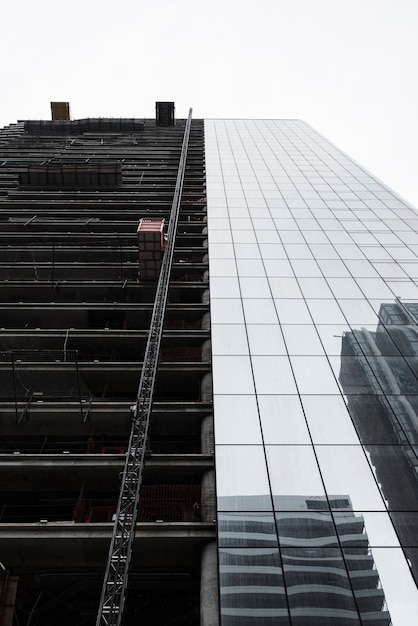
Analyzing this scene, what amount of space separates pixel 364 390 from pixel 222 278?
10.0 metres

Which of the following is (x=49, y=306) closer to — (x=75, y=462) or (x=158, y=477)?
(x=75, y=462)

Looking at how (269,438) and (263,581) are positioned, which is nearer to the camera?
(263,581)

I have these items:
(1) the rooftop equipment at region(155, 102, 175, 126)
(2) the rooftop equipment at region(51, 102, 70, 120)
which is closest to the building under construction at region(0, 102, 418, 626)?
(1) the rooftop equipment at region(155, 102, 175, 126)

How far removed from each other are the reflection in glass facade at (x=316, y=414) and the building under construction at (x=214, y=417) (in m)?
0.06

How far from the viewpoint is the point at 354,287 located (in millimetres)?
22891

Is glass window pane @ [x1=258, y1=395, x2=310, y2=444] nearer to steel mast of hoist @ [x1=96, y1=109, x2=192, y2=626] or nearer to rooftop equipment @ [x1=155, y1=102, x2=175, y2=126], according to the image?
steel mast of hoist @ [x1=96, y1=109, x2=192, y2=626]

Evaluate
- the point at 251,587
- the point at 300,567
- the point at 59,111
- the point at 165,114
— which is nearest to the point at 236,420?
the point at 300,567

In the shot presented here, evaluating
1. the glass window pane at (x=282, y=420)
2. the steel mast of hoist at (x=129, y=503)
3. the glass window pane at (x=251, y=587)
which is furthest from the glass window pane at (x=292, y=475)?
the steel mast of hoist at (x=129, y=503)

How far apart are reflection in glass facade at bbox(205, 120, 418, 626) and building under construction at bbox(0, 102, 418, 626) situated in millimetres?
61

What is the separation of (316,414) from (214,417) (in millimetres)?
3540

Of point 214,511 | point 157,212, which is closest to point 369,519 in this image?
point 214,511

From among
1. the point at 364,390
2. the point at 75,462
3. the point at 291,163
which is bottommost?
the point at 75,462

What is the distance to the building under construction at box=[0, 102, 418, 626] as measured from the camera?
461 inches

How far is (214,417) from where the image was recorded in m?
15.7
